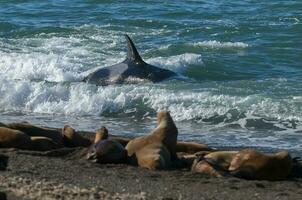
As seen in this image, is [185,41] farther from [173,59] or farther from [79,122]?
[79,122]

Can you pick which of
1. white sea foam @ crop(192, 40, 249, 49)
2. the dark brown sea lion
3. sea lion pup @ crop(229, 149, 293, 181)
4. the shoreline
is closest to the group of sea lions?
sea lion pup @ crop(229, 149, 293, 181)

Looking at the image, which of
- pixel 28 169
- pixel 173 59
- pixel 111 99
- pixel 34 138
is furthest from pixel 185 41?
pixel 28 169

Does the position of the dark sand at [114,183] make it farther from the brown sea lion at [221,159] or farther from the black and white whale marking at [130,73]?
the black and white whale marking at [130,73]

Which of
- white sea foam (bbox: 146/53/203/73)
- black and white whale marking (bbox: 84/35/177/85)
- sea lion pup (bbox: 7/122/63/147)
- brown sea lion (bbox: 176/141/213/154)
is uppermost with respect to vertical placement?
sea lion pup (bbox: 7/122/63/147)

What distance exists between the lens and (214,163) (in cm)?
886

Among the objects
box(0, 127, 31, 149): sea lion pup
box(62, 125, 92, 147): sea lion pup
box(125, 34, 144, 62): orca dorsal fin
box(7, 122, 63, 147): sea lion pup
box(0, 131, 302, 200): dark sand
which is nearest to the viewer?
box(0, 131, 302, 200): dark sand

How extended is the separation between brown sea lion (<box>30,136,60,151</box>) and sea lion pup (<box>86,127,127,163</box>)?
0.71 meters

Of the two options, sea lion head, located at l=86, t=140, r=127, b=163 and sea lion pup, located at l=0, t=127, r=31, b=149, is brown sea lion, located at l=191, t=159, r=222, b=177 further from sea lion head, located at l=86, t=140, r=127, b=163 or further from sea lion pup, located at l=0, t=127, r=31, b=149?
sea lion pup, located at l=0, t=127, r=31, b=149

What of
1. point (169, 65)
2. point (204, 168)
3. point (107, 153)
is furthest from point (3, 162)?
point (169, 65)

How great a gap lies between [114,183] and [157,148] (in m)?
1.18

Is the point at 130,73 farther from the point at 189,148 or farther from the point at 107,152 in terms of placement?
the point at 107,152

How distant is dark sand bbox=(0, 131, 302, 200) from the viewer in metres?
7.46

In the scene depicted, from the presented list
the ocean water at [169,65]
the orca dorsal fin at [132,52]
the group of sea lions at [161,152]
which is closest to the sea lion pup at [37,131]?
the group of sea lions at [161,152]

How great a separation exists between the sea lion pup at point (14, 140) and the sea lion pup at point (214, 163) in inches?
76.4
